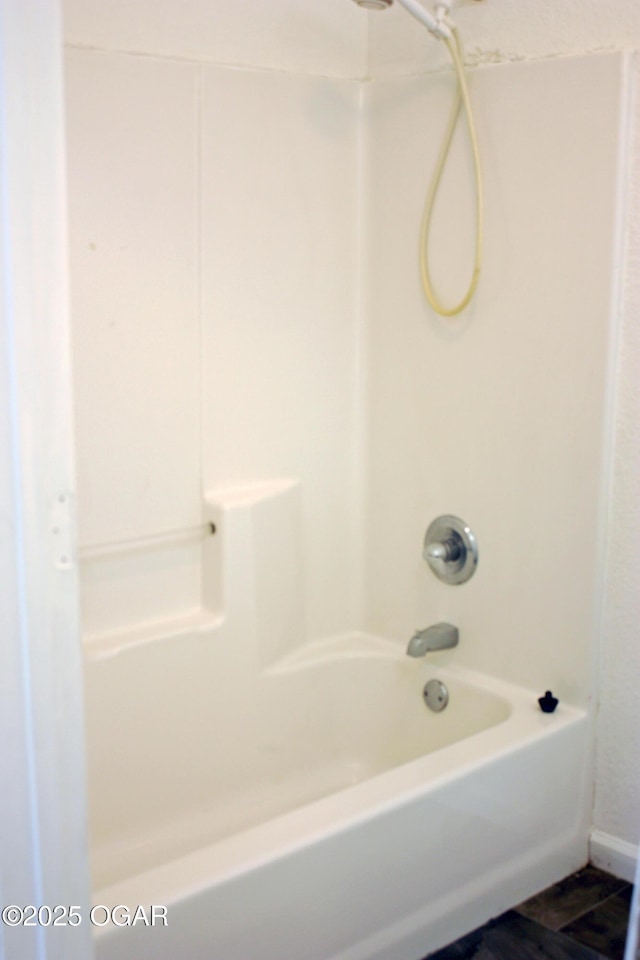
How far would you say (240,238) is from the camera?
2057mm

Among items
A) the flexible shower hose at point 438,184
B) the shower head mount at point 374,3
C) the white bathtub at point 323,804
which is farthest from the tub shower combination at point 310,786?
the shower head mount at point 374,3

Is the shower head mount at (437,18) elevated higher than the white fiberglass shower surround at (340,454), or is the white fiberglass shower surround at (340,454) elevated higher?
the shower head mount at (437,18)

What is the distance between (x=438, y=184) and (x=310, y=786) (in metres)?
1.39

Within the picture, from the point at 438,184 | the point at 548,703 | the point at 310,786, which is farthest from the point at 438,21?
the point at 310,786

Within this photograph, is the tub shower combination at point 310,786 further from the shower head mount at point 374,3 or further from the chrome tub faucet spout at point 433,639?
the shower head mount at point 374,3

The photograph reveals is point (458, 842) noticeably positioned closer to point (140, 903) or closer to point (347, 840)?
point (347, 840)

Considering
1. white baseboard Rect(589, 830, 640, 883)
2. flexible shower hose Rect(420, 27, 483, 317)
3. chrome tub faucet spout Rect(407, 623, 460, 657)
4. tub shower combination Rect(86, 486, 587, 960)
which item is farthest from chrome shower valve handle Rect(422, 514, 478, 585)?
white baseboard Rect(589, 830, 640, 883)

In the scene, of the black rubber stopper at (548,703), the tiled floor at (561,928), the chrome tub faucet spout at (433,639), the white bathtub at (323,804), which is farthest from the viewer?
the chrome tub faucet spout at (433,639)

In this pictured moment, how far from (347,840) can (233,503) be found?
2.62 feet

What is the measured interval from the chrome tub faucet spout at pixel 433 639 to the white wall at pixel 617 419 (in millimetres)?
341

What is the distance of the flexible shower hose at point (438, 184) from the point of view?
194 centimetres

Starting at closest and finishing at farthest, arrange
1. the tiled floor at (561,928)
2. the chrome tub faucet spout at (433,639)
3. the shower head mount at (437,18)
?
the tiled floor at (561,928)
the shower head mount at (437,18)
the chrome tub faucet spout at (433,639)

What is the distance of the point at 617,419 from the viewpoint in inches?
74.5

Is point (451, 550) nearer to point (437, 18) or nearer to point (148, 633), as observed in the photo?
point (148, 633)
